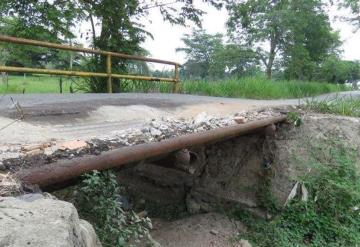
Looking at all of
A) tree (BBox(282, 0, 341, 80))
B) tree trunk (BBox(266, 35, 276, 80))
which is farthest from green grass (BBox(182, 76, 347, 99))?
tree trunk (BBox(266, 35, 276, 80))

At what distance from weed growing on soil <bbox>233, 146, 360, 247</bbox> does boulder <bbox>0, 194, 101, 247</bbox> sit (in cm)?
339

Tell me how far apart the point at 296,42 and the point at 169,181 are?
52.0 feet

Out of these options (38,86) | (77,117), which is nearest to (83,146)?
(77,117)

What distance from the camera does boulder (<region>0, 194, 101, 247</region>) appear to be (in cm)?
121

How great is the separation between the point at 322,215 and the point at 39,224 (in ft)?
12.8

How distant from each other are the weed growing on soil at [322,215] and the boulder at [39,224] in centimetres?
339

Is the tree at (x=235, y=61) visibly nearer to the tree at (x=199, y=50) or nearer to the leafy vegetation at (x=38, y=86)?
the leafy vegetation at (x=38, y=86)

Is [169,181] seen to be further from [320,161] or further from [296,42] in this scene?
[296,42]

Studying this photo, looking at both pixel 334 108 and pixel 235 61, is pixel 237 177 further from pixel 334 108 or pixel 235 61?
pixel 235 61

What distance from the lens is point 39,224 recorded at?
130 centimetres

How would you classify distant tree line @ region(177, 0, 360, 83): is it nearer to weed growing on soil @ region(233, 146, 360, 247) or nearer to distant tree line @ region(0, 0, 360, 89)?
distant tree line @ region(0, 0, 360, 89)

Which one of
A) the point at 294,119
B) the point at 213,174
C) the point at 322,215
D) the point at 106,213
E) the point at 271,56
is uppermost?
the point at 271,56

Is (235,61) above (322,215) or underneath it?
above

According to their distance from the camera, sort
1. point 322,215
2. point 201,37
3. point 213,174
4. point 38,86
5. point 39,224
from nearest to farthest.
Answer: point 39,224 → point 322,215 → point 213,174 → point 38,86 → point 201,37
